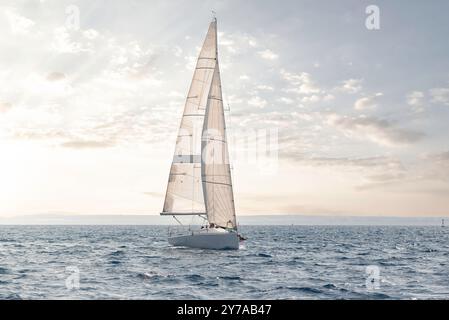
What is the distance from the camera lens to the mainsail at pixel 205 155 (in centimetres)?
4534

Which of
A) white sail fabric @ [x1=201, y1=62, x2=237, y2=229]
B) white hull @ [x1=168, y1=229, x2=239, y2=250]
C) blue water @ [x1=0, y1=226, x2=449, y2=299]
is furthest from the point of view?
white sail fabric @ [x1=201, y1=62, x2=237, y2=229]

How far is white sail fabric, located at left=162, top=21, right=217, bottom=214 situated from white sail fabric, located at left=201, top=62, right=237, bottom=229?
891 millimetres

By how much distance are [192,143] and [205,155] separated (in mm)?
1811

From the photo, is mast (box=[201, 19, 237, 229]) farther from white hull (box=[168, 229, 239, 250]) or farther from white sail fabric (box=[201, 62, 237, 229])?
white hull (box=[168, 229, 239, 250])

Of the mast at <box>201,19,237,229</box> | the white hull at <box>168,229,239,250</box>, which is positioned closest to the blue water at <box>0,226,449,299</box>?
the white hull at <box>168,229,239,250</box>

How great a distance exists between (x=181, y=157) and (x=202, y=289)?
22.8m

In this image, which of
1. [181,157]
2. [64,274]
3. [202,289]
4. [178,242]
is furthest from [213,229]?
[202,289]

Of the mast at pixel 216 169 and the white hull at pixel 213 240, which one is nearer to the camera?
the white hull at pixel 213 240

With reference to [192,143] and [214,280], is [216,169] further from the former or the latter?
[214,280]

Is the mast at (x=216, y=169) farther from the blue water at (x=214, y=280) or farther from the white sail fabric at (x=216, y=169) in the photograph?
the blue water at (x=214, y=280)

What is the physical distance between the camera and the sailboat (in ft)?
149

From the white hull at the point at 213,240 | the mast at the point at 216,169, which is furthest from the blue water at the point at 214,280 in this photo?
the mast at the point at 216,169

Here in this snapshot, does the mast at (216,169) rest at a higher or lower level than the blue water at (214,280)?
higher

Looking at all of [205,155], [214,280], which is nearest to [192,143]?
[205,155]
